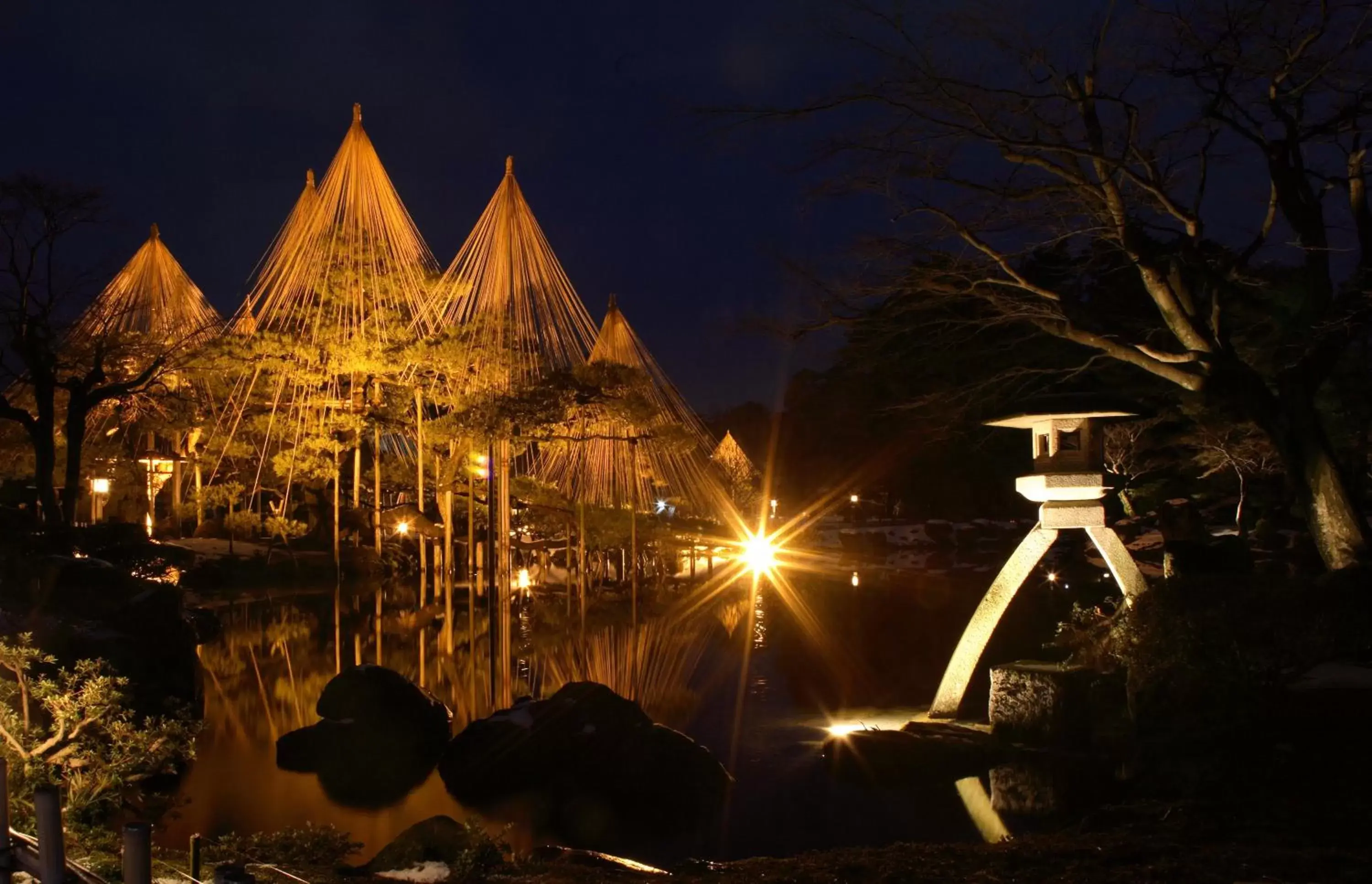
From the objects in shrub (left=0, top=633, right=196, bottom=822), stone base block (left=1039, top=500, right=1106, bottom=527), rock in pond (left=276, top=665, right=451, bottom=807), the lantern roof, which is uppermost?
the lantern roof

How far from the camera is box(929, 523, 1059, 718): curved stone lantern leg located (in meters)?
10.2

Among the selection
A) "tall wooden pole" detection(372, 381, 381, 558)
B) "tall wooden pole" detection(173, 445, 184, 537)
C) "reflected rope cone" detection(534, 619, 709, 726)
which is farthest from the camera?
"tall wooden pole" detection(173, 445, 184, 537)

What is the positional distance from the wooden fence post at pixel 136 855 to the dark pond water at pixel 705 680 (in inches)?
213

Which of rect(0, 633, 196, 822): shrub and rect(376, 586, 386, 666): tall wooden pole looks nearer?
rect(0, 633, 196, 822): shrub

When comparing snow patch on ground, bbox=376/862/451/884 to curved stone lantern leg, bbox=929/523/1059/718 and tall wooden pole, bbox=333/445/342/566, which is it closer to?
curved stone lantern leg, bbox=929/523/1059/718

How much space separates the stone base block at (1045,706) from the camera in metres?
9.91

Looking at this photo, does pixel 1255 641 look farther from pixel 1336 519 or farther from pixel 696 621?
pixel 696 621

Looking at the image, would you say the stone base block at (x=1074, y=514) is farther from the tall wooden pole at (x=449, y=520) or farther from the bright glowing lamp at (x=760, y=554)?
the bright glowing lamp at (x=760, y=554)

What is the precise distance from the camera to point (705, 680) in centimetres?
1642

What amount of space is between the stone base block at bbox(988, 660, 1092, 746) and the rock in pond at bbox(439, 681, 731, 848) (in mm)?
2826

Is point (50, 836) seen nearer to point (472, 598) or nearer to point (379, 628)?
point (379, 628)

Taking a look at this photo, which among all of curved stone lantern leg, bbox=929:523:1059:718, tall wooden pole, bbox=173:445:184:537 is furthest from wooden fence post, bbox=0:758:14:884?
tall wooden pole, bbox=173:445:184:537

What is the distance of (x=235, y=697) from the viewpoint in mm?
14641

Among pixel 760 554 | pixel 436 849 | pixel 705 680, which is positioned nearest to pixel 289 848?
pixel 436 849
